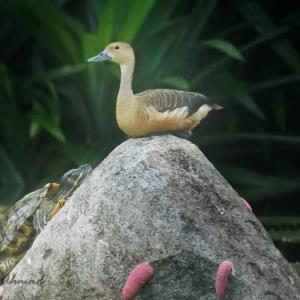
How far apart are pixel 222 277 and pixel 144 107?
72cm

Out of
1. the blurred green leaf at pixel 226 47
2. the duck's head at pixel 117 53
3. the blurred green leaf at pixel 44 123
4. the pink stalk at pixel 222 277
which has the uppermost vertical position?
the duck's head at pixel 117 53

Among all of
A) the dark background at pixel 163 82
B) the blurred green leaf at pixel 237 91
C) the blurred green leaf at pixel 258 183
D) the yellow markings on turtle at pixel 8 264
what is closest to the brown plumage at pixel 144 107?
the yellow markings on turtle at pixel 8 264

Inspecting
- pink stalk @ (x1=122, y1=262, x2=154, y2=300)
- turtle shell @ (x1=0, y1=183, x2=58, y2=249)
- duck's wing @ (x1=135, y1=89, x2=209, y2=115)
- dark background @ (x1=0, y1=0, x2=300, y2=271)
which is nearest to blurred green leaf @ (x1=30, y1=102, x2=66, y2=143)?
dark background @ (x1=0, y1=0, x2=300, y2=271)

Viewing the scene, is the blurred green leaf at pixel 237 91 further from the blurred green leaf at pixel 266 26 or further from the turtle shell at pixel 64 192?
the turtle shell at pixel 64 192

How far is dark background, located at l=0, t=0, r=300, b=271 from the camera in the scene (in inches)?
288

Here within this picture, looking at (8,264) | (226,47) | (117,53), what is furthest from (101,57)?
(226,47)

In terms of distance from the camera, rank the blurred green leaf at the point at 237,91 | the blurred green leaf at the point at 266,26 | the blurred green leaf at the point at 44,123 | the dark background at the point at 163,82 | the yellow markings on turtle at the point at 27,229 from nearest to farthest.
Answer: the yellow markings on turtle at the point at 27,229 → the blurred green leaf at the point at 44,123 → the dark background at the point at 163,82 → the blurred green leaf at the point at 237,91 → the blurred green leaf at the point at 266,26

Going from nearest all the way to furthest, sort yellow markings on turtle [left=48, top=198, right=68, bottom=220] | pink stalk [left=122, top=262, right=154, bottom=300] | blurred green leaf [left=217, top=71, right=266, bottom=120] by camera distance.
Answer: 1. pink stalk [left=122, top=262, right=154, bottom=300]
2. yellow markings on turtle [left=48, top=198, right=68, bottom=220]
3. blurred green leaf [left=217, top=71, right=266, bottom=120]

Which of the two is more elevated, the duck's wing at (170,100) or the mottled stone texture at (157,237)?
the duck's wing at (170,100)

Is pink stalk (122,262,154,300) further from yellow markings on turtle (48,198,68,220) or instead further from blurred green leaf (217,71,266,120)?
blurred green leaf (217,71,266,120)

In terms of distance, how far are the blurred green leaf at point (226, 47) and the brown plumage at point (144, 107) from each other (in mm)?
2818

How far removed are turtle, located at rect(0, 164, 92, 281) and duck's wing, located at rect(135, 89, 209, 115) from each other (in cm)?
61

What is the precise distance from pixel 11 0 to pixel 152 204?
3430 millimetres

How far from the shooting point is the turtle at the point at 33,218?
4789 mm
